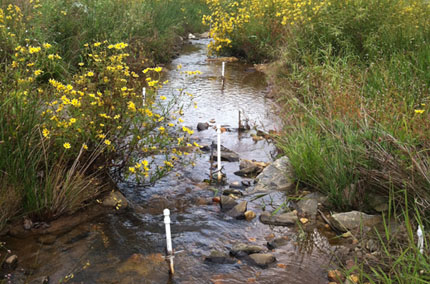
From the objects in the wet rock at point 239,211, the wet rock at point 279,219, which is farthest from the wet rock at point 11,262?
the wet rock at point 279,219

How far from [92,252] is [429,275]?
9.38 ft

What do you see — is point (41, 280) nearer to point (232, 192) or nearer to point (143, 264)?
point (143, 264)

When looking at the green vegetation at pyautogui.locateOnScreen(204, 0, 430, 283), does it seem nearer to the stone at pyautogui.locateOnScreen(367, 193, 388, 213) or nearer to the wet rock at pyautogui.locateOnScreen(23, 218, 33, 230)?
the stone at pyautogui.locateOnScreen(367, 193, 388, 213)

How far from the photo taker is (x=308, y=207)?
5.57m

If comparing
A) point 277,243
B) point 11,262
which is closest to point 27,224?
point 11,262

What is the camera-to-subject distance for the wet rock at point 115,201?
17.6 feet

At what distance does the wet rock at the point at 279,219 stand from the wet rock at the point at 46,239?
2.18 meters

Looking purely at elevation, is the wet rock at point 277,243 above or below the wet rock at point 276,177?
below

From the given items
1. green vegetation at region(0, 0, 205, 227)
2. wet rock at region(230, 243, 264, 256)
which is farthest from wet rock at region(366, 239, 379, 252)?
green vegetation at region(0, 0, 205, 227)

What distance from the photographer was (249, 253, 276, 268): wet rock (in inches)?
174

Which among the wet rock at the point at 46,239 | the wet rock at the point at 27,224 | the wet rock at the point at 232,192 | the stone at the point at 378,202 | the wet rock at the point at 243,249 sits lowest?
the wet rock at the point at 232,192

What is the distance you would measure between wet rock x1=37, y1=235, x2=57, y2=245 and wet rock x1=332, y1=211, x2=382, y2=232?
2860 mm

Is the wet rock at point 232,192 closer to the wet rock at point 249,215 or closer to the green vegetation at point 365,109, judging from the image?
the wet rock at point 249,215

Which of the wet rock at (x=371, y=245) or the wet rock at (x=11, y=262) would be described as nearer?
the wet rock at (x=11, y=262)
